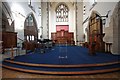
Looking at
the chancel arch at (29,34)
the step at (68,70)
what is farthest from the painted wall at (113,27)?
the chancel arch at (29,34)

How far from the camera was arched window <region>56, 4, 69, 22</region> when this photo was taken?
23391mm

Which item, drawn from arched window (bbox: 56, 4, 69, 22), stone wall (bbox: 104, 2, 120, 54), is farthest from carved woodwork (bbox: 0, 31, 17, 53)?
arched window (bbox: 56, 4, 69, 22)

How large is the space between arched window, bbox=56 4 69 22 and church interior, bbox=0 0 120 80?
2.70 metres

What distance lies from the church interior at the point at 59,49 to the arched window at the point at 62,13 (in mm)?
2698

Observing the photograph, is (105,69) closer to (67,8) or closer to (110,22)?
(110,22)

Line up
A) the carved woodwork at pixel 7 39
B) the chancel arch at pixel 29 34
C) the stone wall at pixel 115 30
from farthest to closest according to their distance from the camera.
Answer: the chancel arch at pixel 29 34 → the stone wall at pixel 115 30 → the carved woodwork at pixel 7 39

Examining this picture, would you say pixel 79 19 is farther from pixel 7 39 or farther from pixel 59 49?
pixel 7 39

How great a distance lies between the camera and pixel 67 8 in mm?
23594

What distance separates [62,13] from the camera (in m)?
23.5

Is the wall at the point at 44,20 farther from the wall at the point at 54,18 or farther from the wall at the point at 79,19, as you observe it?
the wall at the point at 79,19

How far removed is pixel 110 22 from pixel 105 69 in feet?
15.6

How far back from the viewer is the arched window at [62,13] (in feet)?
76.7

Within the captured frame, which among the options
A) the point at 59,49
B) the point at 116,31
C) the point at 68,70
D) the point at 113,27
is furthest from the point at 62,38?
the point at 68,70

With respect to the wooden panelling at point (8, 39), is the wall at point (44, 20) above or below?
above
